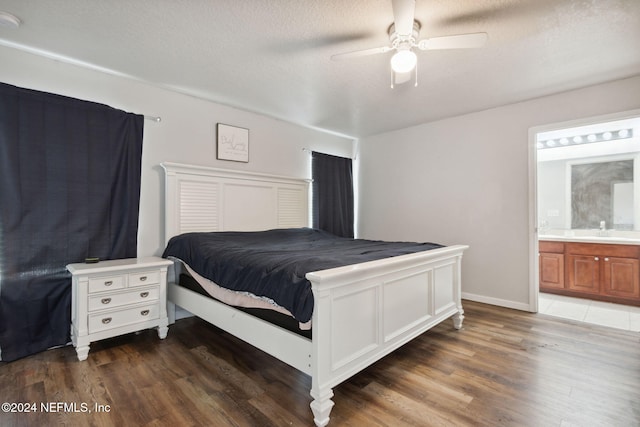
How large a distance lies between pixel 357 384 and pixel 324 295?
0.79 metres

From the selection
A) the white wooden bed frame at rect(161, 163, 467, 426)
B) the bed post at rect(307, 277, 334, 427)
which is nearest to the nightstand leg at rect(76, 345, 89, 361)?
the white wooden bed frame at rect(161, 163, 467, 426)

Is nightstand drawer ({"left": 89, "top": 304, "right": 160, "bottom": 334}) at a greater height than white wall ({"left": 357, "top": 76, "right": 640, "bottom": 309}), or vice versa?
white wall ({"left": 357, "top": 76, "right": 640, "bottom": 309})

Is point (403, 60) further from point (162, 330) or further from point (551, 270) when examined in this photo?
point (551, 270)

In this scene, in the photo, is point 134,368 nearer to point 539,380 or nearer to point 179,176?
point 179,176

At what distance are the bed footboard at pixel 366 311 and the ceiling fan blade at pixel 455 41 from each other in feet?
4.61

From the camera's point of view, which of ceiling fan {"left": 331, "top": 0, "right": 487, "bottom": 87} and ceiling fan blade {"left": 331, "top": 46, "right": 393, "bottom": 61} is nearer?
ceiling fan {"left": 331, "top": 0, "right": 487, "bottom": 87}

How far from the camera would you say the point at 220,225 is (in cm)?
345

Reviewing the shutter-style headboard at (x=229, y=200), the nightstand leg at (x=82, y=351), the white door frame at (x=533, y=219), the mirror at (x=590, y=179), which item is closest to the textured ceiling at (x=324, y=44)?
the white door frame at (x=533, y=219)

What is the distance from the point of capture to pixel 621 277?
360 centimetres

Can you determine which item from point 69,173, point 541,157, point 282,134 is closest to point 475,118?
point 541,157

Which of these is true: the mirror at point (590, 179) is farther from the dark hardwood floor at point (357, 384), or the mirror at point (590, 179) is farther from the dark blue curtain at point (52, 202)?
the dark blue curtain at point (52, 202)

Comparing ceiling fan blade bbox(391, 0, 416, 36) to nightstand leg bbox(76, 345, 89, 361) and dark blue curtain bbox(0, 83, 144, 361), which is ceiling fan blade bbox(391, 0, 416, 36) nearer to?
dark blue curtain bbox(0, 83, 144, 361)

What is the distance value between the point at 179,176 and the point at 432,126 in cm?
331

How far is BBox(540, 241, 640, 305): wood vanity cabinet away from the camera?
355 centimetres
